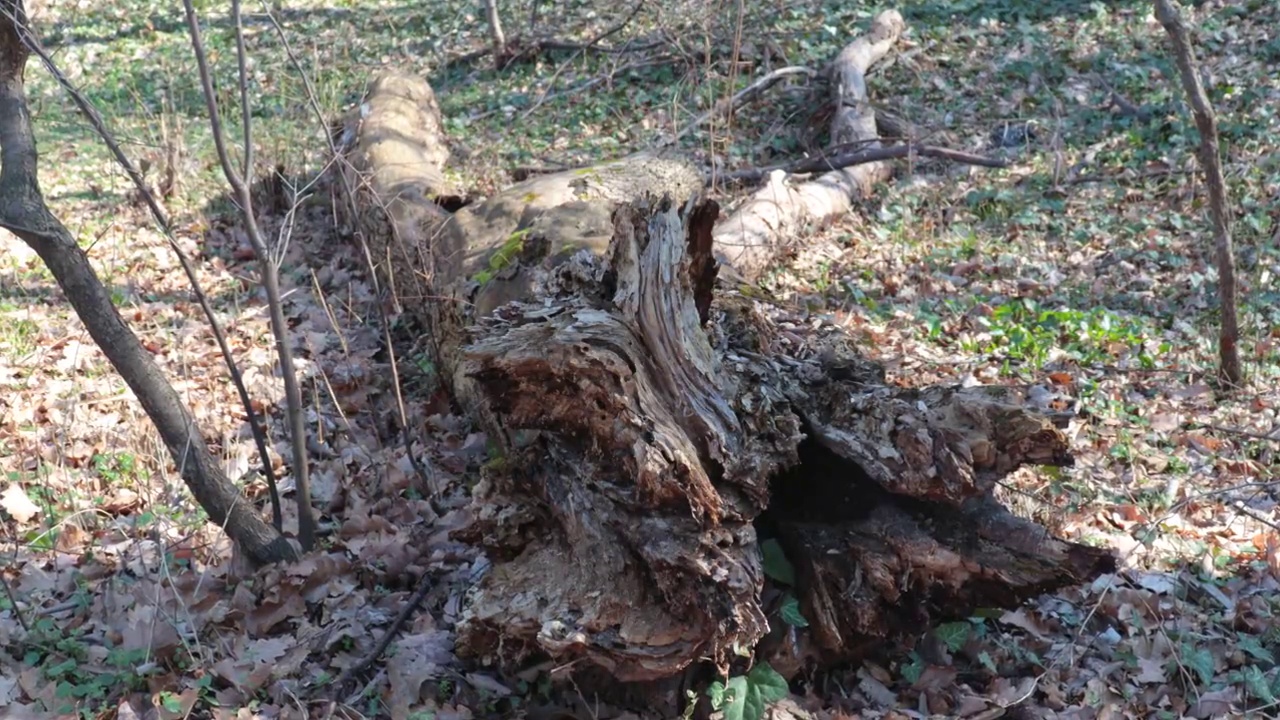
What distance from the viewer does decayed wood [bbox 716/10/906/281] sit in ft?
22.7

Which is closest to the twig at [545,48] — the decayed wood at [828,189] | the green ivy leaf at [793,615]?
the decayed wood at [828,189]

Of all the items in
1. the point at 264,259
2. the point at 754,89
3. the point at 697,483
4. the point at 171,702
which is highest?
the point at 264,259

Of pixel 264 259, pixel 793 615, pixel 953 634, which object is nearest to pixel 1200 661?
pixel 953 634

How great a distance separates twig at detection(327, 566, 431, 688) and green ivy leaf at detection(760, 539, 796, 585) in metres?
1.39

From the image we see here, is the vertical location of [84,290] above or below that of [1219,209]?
above

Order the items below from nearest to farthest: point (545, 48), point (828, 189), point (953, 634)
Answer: point (953, 634), point (828, 189), point (545, 48)

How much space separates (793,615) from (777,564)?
21 cm

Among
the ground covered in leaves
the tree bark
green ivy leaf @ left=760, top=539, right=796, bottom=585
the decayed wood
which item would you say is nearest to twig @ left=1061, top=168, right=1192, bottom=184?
the ground covered in leaves

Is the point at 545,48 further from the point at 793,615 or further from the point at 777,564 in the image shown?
the point at 793,615

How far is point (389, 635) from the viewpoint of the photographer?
3760 millimetres

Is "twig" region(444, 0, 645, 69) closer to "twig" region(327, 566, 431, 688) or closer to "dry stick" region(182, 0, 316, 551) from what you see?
"dry stick" region(182, 0, 316, 551)

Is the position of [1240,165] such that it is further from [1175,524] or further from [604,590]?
[604,590]

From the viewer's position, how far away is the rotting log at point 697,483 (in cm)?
321

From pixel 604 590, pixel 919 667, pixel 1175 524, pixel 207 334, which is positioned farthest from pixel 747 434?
pixel 207 334
